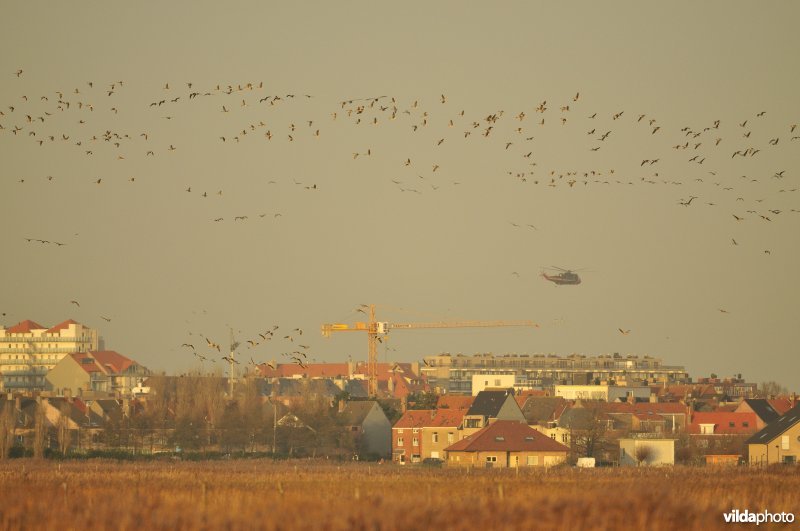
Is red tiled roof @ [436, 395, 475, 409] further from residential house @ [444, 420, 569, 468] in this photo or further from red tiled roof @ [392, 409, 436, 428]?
residential house @ [444, 420, 569, 468]

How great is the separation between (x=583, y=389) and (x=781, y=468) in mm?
88094

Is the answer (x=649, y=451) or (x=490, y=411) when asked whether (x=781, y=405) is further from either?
(x=649, y=451)

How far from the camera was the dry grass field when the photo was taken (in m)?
37.0

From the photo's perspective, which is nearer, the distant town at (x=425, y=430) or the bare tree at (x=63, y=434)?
the distant town at (x=425, y=430)

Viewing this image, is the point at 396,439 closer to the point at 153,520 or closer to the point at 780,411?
the point at 780,411

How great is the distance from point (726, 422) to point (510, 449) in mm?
31851

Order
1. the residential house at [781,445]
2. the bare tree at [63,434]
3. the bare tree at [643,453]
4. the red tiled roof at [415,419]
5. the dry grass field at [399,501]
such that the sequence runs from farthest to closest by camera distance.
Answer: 1. the red tiled roof at [415,419]
2. the bare tree at [63,434]
3. the bare tree at [643,453]
4. the residential house at [781,445]
5. the dry grass field at [399,501]

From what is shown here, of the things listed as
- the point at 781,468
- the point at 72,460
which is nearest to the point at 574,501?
the point at 781,468

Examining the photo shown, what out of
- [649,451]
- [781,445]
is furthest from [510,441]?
[781,445]

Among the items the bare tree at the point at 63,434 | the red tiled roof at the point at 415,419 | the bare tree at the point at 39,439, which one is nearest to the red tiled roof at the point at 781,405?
the red tiled roof at the point at 415,419

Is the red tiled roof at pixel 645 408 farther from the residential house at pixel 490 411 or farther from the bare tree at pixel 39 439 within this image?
the bare tree at pixel 39 439

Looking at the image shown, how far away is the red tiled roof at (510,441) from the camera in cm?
9294

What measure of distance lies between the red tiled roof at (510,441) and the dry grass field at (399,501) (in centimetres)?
1757

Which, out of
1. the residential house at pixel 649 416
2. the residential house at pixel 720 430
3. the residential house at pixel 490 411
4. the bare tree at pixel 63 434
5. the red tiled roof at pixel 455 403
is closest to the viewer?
the residential house at pixel 720 430
